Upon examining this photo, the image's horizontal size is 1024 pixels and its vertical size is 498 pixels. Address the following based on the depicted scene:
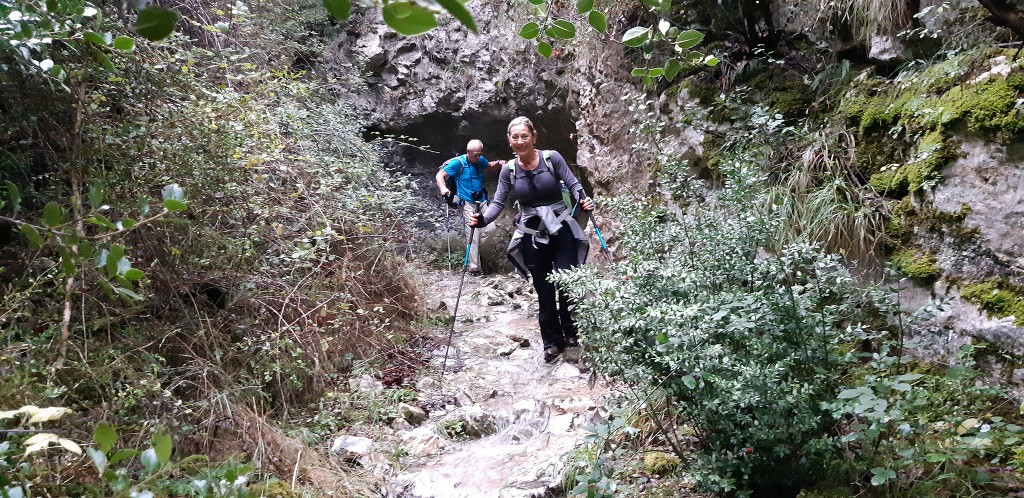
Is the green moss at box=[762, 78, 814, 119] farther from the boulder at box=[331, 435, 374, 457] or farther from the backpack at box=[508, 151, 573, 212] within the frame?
the boulder at box=[331, 435, 374, 457]

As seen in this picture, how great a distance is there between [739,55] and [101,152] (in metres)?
4.04

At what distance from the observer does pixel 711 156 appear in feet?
14.1

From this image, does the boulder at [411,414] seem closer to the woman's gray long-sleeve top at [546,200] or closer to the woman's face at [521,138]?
the woman's gray long-sleeve top at [546,200]

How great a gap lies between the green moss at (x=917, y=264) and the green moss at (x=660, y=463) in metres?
1.43

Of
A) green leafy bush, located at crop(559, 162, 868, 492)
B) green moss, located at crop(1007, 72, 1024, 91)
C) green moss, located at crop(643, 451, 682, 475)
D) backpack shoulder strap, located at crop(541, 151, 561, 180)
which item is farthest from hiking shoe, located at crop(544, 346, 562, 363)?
green moss, located at crop(1007, 72, 1024, 91)

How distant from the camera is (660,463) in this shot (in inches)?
117

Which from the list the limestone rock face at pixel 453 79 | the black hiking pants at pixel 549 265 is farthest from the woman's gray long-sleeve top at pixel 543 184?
the limestone rock face at pixel 453 79

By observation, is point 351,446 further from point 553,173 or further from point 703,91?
point 703,91

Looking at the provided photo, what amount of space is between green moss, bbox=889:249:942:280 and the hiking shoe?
249cm

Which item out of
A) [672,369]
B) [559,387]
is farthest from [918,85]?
[559,387]

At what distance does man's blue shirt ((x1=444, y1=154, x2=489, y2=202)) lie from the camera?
292 inches

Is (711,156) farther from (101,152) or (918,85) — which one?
(101,152)

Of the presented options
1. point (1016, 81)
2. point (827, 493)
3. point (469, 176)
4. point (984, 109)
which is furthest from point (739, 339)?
point (469, 176)

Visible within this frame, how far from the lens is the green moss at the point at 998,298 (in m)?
2.70
